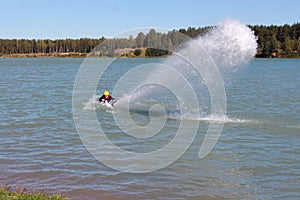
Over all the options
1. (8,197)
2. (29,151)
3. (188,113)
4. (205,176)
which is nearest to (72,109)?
(188,113)

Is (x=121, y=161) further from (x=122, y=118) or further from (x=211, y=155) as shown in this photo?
(x=122, y=118)

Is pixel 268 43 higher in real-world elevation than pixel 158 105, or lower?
higher

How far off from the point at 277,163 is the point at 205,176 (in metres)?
3.21

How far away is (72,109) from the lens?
98.3 ft

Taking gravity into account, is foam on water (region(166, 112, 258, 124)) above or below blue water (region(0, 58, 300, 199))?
above

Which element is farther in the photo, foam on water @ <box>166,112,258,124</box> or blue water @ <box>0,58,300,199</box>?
foam on water @ <box>166,112,258,124</box>

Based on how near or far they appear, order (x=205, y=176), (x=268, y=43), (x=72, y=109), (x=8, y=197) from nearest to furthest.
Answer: (x=8, y=197), (x=205, y=176), (x=72, y=109), (x=268, y=43)

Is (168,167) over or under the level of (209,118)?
under

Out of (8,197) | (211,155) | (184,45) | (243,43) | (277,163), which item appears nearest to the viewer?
(8,197)

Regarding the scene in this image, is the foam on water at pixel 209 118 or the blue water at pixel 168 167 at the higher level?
the foam on water at pixel 209 118

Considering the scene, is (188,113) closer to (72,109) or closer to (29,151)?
(72,109)

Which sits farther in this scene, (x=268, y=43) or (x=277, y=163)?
(x=268, y=43)

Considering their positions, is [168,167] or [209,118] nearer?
[168,167]

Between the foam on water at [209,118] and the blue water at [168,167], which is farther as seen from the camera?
the foam on water at [209,118]
